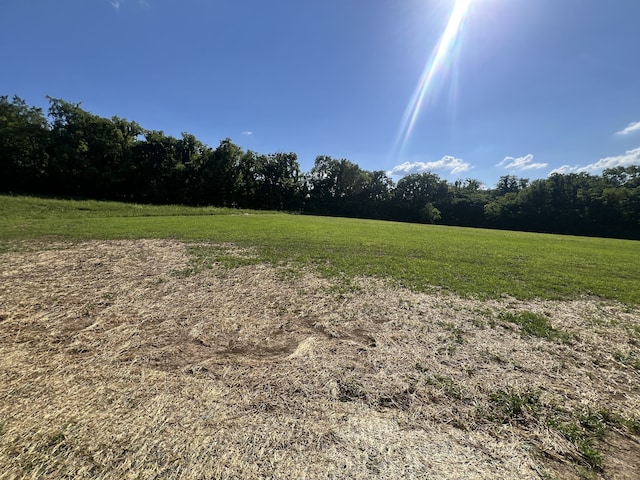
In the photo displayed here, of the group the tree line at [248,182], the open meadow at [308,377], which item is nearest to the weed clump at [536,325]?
the open meadow at [308,377]

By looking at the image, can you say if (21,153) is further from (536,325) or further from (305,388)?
(536,325)

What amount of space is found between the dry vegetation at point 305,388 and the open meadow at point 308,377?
0.08ft

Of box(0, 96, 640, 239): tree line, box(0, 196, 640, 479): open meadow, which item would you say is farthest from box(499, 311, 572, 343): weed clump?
box(0, 96, 640, 239): tree line

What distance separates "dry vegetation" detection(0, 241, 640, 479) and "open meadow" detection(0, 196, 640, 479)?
0.08 feet

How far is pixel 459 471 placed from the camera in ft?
8.51

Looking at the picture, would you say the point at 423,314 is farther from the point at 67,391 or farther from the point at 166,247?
the point at 166,247

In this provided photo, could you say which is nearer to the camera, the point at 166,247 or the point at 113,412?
the point at 113,412

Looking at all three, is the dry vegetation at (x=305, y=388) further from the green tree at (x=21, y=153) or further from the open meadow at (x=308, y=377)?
the green tree at (x=21, y=153)

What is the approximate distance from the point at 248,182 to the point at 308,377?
67927 mm

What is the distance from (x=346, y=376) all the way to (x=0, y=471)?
147 inches

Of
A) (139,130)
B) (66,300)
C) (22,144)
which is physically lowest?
(66,300)

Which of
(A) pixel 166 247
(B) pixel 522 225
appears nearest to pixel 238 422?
(A) pixel 166 247

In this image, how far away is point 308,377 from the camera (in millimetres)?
3982

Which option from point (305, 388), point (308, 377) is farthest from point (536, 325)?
point (305, 388)
